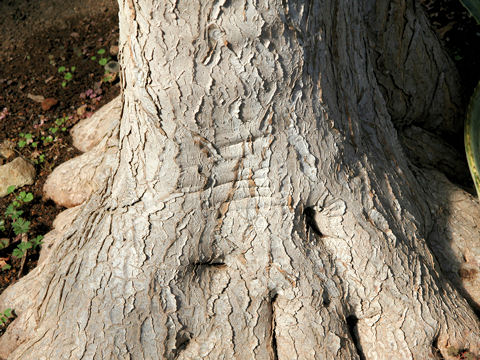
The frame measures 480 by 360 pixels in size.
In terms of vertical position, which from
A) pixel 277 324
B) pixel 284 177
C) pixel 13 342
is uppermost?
pixel 284 177

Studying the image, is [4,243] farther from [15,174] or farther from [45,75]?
[45,75]

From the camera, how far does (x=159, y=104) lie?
1934mm

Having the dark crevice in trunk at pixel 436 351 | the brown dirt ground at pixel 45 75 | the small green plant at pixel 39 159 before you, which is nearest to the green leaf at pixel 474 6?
the dark crevice in trunk at pixel 436 351

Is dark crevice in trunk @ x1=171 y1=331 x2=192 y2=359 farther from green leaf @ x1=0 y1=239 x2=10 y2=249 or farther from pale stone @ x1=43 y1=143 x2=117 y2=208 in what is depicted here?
green leaf @ x1=0 y1=239 x2=10 y2=249

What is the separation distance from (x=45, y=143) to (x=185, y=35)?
2.68m

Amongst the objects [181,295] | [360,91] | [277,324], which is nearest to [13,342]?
[181,295]

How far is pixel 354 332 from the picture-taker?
2361 mm

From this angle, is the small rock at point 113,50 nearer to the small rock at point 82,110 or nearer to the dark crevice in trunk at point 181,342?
the small rock at point 82,110

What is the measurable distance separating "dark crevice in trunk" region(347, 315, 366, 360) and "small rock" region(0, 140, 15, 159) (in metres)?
3.14

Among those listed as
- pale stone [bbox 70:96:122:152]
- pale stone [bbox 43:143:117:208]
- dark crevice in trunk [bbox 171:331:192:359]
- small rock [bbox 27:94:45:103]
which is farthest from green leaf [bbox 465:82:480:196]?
small rock [bbox 27:94:45:103]

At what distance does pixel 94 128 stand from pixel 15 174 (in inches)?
28.6

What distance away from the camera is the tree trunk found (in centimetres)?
191

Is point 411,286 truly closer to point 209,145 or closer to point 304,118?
point 304,118

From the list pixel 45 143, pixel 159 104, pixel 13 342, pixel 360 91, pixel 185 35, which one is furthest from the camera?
pixel 45 143
